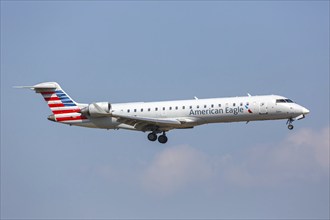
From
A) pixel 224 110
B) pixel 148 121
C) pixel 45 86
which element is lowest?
pixel 148 121

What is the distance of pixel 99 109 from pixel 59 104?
523cm

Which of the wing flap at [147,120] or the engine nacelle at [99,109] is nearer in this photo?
the wing flap at [147,120]

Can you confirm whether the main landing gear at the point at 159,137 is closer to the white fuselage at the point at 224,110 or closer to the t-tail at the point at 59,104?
the white fuselage at the point at 224,110

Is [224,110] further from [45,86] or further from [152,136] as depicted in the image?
[45,86]

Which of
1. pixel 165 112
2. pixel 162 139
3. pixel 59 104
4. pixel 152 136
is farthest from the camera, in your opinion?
pixel 59 104

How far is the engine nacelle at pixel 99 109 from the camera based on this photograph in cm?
5603

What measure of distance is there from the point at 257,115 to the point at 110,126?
35.3 feet

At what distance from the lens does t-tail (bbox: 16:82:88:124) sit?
59472 millimetres

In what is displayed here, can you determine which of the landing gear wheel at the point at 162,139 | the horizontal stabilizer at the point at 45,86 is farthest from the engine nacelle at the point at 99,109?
the horizontal stabilizer at the point at 45,86

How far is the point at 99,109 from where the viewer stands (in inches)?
2206

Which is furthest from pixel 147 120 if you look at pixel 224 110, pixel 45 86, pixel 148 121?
pixel 45 86

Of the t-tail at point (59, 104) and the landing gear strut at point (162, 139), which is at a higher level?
the t-tail at point (59, 104)

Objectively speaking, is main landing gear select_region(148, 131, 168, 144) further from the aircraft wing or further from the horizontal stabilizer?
the horizontal stabilizer

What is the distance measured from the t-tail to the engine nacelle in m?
2.73
